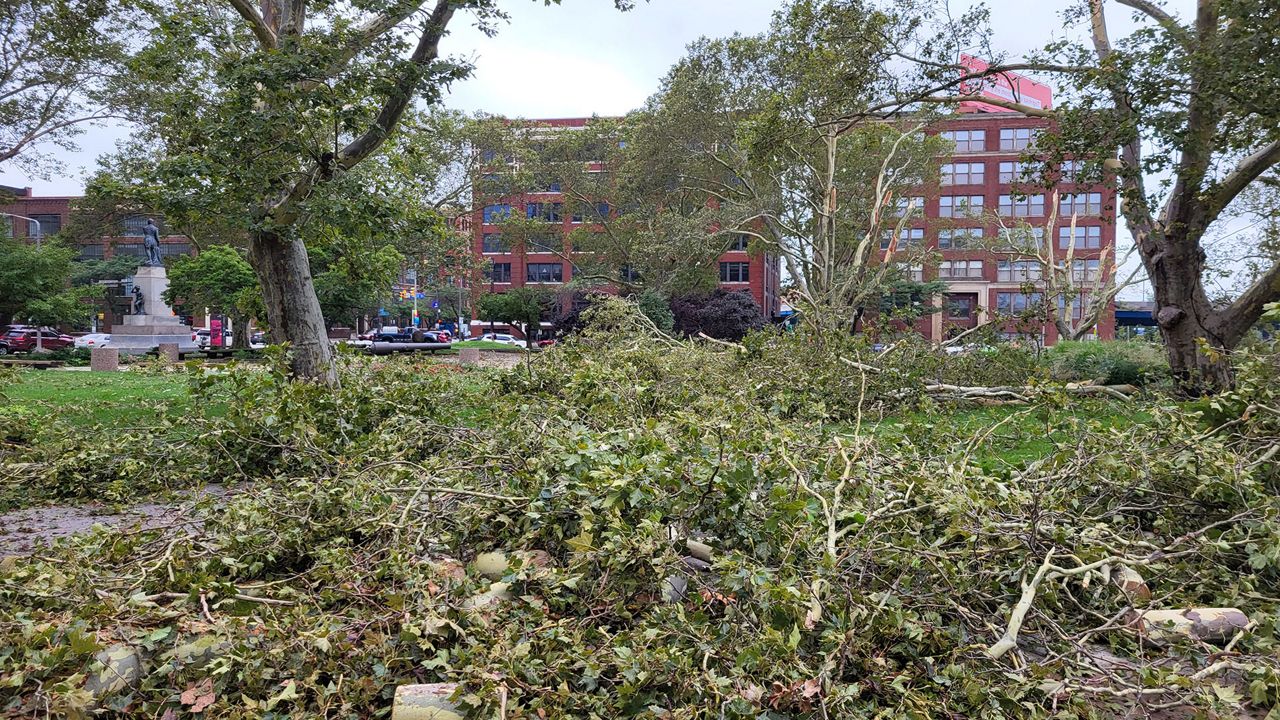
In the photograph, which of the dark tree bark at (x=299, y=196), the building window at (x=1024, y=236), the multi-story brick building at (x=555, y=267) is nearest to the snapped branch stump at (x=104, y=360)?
the dark tree bark at (x=299, y=196)

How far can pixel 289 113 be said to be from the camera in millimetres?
8297

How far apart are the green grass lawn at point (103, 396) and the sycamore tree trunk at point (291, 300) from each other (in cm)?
149

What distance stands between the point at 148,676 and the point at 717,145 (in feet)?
80.3

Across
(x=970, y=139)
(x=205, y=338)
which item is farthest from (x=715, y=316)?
(x=970, y=139)

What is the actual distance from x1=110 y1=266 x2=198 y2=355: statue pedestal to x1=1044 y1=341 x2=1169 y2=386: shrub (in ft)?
86.7

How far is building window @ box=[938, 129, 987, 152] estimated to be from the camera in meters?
53.1

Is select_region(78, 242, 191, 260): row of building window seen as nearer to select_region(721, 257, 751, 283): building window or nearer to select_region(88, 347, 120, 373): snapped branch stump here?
select_region(721, 257, 751, 283): building window

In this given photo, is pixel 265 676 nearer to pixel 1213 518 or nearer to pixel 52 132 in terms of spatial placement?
pixel 1213 518

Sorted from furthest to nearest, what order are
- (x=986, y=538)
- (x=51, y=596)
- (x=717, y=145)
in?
(x=717, y=145) → (x=986, y=538) → (x=51, y=596)

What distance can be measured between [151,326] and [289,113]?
21964 millimetres

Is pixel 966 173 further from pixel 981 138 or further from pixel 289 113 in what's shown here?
pixel 289 113

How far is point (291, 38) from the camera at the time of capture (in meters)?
8.58

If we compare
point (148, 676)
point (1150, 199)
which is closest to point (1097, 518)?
point (148, 676)

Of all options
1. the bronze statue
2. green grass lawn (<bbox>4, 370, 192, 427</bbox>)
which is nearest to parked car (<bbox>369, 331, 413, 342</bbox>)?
the bronze statue
